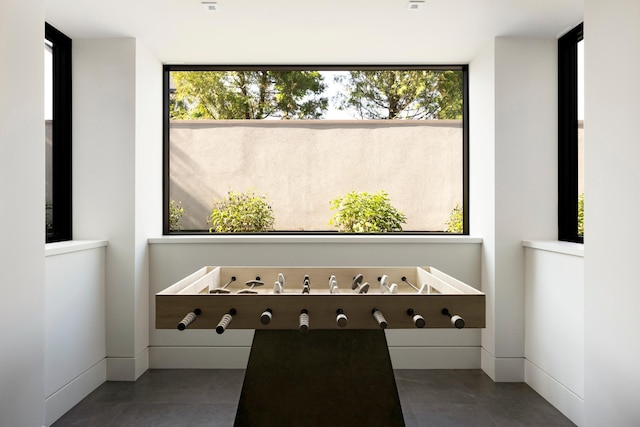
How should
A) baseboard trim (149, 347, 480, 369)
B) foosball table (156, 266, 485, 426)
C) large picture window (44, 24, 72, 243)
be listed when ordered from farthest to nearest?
baseboard trim (149, 347, 480, 369), large picture window (44, 24, 72, 243), foosball table (156, 266, 485, 426)

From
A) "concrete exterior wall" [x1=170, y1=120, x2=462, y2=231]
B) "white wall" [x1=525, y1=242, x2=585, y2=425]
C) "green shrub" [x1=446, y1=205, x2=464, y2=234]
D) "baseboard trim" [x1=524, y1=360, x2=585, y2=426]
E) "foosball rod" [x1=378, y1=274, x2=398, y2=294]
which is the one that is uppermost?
"concrete exterior wall" [x1=170, y1=120, x2=462, y2=231]

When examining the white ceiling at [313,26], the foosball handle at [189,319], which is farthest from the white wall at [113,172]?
the foosball handle at [189,319]

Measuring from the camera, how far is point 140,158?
3.60m

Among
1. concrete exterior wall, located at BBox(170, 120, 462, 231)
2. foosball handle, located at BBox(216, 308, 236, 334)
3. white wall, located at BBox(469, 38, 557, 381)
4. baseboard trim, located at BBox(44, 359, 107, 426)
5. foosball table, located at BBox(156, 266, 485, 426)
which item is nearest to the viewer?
foosball handle, located at BBox(216, 308, 236, 334)

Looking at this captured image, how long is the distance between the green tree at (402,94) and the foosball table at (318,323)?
203 cm

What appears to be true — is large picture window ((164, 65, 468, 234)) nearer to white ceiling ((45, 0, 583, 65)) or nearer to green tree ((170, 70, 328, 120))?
green tree ((170, 70, 328, 120))

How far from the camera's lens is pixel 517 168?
3.52m

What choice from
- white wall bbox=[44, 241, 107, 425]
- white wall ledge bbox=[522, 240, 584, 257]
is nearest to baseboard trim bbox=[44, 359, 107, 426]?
white wall bbox=[44, 241, 107, 425]

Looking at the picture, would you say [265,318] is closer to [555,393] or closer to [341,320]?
[341,320]

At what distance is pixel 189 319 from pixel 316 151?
2.77 metres
